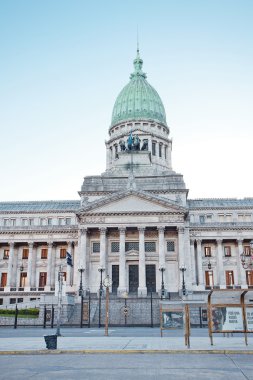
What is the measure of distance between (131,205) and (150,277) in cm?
1213

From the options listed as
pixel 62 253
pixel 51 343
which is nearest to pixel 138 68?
pixel 62 253

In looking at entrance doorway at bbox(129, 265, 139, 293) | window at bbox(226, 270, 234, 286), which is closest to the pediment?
entrance doorway at bbox(129, 265, 139, 293)

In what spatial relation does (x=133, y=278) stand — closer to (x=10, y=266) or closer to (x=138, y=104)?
(x=10, y=266)

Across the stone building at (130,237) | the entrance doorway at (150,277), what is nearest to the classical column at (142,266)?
the stone building at (130,237)

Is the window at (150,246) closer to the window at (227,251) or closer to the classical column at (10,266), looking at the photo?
the window at (227,251)

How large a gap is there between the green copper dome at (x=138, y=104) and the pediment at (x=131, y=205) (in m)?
34.8

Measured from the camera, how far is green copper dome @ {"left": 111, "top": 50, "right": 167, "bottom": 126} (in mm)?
98500

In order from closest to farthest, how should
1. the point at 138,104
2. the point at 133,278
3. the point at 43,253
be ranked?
the point at 133,278
the point at 43,253
the point at 138,104

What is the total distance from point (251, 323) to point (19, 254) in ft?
198

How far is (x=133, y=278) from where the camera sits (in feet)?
222

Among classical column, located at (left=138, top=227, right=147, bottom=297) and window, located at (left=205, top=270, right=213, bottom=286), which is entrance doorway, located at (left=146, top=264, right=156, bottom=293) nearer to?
classical column, located at (left=138, top=227, right=147, bottom=297)

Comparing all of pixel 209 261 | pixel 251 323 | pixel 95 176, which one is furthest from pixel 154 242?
pixel 251 323

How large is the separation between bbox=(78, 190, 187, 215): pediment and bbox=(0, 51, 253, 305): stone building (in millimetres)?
162

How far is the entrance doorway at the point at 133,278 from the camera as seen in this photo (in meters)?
67.1
